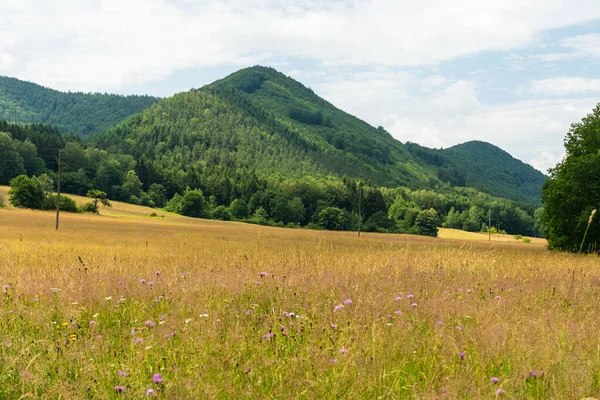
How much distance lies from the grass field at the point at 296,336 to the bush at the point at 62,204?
10009cm

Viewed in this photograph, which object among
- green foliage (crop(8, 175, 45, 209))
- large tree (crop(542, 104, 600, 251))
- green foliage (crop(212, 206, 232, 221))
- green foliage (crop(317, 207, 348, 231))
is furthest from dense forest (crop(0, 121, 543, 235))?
large tree (crop(542, 104, 600, 251))

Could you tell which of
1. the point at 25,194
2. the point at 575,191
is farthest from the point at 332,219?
the point at 575,191

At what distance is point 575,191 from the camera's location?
39.2 metres

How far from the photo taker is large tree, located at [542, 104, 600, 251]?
38.9 m

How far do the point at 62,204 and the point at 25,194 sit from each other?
7.65m

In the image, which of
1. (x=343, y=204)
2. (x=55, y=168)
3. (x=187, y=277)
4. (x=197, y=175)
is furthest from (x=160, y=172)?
(x=187, y=277)

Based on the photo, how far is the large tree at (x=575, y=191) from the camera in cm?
3893

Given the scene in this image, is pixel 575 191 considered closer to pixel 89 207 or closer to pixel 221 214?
pixel 89 207

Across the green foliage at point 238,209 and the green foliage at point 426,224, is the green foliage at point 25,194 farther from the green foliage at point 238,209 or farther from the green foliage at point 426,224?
the green foliage at point 426,224

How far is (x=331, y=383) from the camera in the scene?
13.4ft

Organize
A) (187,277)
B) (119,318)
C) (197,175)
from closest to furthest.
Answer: (119,318)
(187,277)
(197,175)

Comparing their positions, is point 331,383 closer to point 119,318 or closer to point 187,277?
point 119,318

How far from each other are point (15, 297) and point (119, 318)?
1.94 metres

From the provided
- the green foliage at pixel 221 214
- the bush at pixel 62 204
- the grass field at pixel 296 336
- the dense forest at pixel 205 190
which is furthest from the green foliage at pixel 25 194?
the grass field at pixel 296 336
